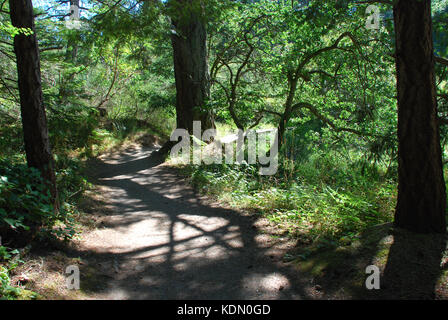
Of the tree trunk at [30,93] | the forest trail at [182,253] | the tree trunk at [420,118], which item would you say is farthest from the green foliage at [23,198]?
the tree trunk at [420,118]

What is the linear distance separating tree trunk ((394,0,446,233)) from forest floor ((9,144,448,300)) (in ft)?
1.04

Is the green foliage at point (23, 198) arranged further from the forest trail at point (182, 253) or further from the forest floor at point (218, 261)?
the forest trail at point (182, 253)

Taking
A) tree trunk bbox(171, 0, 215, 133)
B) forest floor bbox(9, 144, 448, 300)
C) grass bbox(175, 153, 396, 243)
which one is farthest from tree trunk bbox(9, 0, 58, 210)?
tree trunk bbox(171, 0, 215, 133)

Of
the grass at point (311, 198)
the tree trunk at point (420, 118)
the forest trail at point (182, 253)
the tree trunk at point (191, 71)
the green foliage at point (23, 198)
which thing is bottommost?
the forest trail at point (182, 253)

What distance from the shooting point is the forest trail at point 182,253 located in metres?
3.37

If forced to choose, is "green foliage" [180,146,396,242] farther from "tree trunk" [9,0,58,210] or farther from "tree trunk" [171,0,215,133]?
"tree trunk" [9,0,58,210]

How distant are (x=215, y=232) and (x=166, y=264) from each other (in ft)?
3.81

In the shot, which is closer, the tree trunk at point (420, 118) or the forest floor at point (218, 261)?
the forest floor at point (218, 261)

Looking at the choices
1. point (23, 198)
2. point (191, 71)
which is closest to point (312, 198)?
point (23, 198)

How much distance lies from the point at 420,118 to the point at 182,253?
10.5 ft

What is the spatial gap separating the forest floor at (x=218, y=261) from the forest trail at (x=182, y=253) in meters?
0.01

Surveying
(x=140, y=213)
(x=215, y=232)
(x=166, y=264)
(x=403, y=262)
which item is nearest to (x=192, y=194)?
(x=140, y=213)
